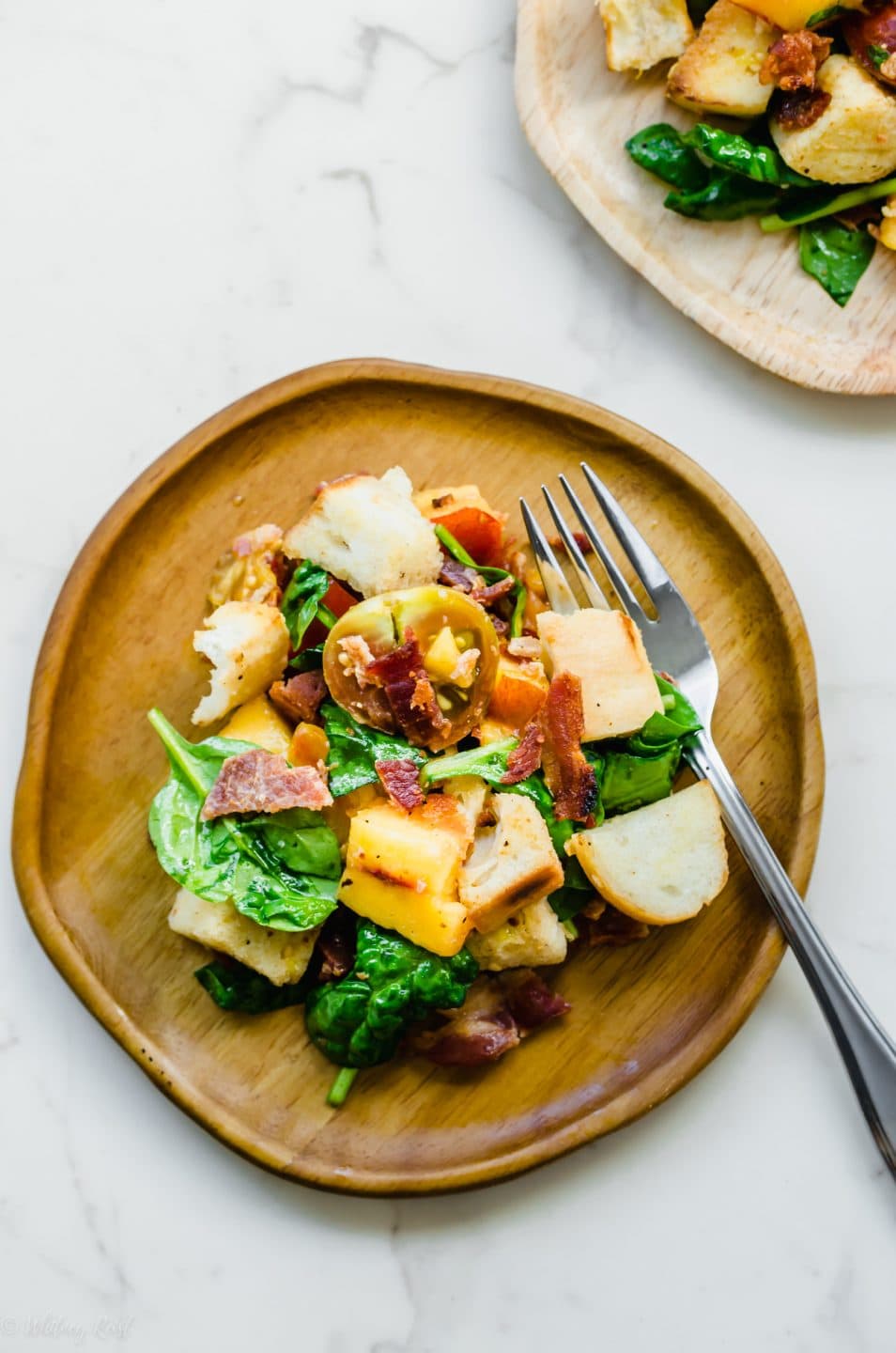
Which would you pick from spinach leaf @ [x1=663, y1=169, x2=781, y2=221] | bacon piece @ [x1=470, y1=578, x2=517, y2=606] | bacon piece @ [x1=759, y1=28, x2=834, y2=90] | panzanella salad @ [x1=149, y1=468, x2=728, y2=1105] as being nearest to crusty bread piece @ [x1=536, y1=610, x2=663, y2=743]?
panzanella salad @ [x1=149, y1=468, x2=728, y2=1105]

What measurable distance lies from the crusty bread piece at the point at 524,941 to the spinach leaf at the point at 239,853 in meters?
0.36

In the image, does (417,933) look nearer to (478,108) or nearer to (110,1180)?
(110,1180)

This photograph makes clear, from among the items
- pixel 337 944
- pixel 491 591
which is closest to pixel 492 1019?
pixel 337 944

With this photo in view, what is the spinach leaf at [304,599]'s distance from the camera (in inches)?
111

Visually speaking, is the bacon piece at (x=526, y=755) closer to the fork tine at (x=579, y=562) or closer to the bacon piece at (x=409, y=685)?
the bacon piece at (x=409, y=685)

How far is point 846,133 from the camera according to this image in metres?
3.04

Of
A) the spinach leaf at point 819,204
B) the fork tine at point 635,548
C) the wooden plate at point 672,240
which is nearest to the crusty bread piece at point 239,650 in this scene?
the fork tine at point 635,548

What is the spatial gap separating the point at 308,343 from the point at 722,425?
1.14 m

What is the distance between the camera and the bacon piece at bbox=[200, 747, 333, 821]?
2.60 m

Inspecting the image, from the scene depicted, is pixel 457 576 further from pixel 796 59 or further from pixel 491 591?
pixel 796 59

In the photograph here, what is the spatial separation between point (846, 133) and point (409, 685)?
1784 mm

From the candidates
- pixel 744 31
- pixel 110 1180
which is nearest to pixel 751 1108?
pixel 110 1180

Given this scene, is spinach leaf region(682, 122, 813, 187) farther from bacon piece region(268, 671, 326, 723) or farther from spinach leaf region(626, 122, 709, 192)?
bacon piece region(268, 671, 326, 723)

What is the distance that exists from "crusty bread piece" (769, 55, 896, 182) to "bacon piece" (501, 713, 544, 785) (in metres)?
1.61
